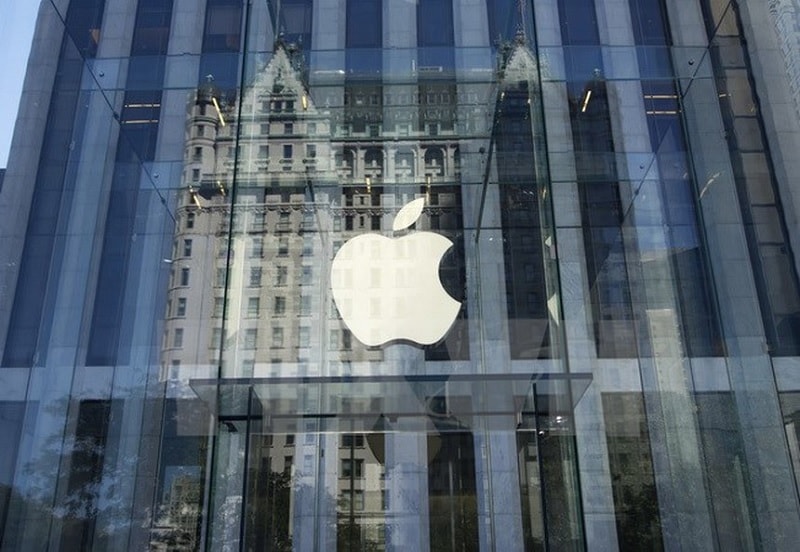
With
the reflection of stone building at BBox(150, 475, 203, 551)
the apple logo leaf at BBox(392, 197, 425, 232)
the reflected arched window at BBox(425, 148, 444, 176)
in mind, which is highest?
the reflected arched window at BBox(425, 148, 444, 176)

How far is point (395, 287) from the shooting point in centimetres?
571

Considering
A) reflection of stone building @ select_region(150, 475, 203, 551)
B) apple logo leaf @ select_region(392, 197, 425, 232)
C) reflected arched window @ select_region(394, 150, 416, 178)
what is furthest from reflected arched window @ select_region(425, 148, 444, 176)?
reflection of stone building @ select_region(150, 475, 203, 551)

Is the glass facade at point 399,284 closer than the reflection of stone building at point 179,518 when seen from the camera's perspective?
Yes

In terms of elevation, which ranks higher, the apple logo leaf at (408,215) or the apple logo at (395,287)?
the apple logo leaf at (408,215)

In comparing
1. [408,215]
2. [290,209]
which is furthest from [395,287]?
[290,209]

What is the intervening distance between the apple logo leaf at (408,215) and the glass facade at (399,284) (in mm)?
38

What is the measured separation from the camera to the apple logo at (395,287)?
554cm

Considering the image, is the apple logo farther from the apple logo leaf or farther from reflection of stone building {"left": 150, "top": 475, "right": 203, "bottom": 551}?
reflection of stone building {"left": 150, "top": 475, "right": 203, "bottom": 551}

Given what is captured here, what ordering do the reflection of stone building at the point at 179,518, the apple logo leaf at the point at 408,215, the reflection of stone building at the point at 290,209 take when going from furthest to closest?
the reflection of stone building at the point at 179,518 → the apple logo leaf at the point at 408,215 → the reflection of stone building at the point at 290,209

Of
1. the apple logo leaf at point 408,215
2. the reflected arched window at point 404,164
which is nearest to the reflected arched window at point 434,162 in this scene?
the reflected arched window at point 404,164

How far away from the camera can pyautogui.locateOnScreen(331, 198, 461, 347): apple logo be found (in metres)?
5.54

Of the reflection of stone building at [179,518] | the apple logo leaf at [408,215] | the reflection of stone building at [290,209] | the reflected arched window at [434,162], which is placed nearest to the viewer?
the reflection of stone building at [290,209]

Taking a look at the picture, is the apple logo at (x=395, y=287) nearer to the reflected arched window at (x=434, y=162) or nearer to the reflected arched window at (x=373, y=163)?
the reflected arched window at (x=434, y=162)

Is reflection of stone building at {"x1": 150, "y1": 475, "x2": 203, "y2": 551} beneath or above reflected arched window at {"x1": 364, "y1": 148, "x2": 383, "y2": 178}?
beneath
